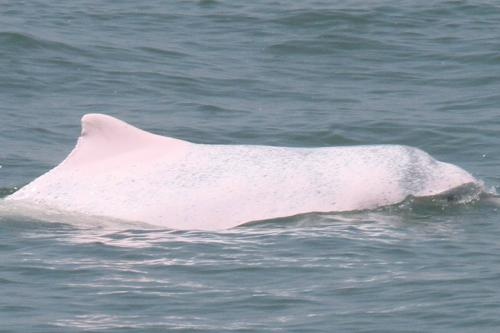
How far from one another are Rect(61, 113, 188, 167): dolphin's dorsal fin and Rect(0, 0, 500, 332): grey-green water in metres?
0.84

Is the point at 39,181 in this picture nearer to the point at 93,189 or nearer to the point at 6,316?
the point at 93,189

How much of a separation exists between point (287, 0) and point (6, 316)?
19.0 m

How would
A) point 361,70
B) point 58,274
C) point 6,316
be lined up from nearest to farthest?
point 6,316 < point 58,274 < point 361,70

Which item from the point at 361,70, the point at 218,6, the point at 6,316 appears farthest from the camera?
the point at 218,6

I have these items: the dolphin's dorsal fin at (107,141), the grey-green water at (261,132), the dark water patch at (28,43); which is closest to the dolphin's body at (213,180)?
the dolphin's dorsal fin at (107,141)

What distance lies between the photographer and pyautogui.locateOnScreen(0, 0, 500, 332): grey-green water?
36.4ft

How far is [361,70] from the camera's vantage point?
23.8m

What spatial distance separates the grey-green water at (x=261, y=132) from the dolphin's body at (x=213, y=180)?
0.22 meters

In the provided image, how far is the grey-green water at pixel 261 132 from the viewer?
11.1m

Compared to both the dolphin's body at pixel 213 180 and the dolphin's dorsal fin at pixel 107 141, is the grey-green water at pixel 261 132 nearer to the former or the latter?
the dolphin's body at pixel 213 180

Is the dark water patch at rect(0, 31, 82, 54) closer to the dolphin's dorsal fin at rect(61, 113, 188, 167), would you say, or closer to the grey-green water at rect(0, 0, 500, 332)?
the grey-green water at rect(0, 0, 500, 332)

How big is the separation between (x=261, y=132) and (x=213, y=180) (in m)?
5.25

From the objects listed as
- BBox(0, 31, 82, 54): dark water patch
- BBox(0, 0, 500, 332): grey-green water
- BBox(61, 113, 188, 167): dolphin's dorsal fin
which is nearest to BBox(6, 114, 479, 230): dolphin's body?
BBox(61, 113, 188, 167): dolphin's dorsal fin

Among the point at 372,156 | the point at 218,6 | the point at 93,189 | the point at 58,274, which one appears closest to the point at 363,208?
the point at 372,156
